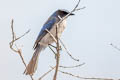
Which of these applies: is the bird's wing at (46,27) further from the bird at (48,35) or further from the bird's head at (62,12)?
the bird's head at (62,12)

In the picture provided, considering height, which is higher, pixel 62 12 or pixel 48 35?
pixel 62 12

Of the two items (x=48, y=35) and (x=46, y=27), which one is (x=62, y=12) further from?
(x=48, y=35)

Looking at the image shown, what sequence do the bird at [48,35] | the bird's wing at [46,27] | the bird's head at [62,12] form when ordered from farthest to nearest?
the bird's head at [62,12]
the bird's wing at [46,27]
the bird at [48,35]

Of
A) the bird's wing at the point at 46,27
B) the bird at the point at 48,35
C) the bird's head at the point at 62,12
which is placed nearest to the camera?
the bird at the point at 48,35

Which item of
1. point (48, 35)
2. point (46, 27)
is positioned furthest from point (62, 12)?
point (48, 35)

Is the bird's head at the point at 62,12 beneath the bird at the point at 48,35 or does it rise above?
above

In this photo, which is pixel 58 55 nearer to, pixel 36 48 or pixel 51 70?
pixel 51 70

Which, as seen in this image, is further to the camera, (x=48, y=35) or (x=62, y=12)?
(x=62, y=12)

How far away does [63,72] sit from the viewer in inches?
142

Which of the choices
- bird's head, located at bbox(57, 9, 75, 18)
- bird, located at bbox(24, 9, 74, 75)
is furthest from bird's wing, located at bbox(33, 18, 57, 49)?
bird's head, located at bbox(57, 9, 75, 18)

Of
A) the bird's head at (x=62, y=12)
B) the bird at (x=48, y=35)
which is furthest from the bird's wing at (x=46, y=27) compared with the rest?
the bird's head at (x=62, y=12)

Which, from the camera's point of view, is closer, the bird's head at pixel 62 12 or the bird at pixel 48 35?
the bird at pixel 48 35

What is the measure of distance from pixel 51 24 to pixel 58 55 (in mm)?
3641

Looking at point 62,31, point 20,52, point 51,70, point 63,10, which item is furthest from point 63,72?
point 63,10
